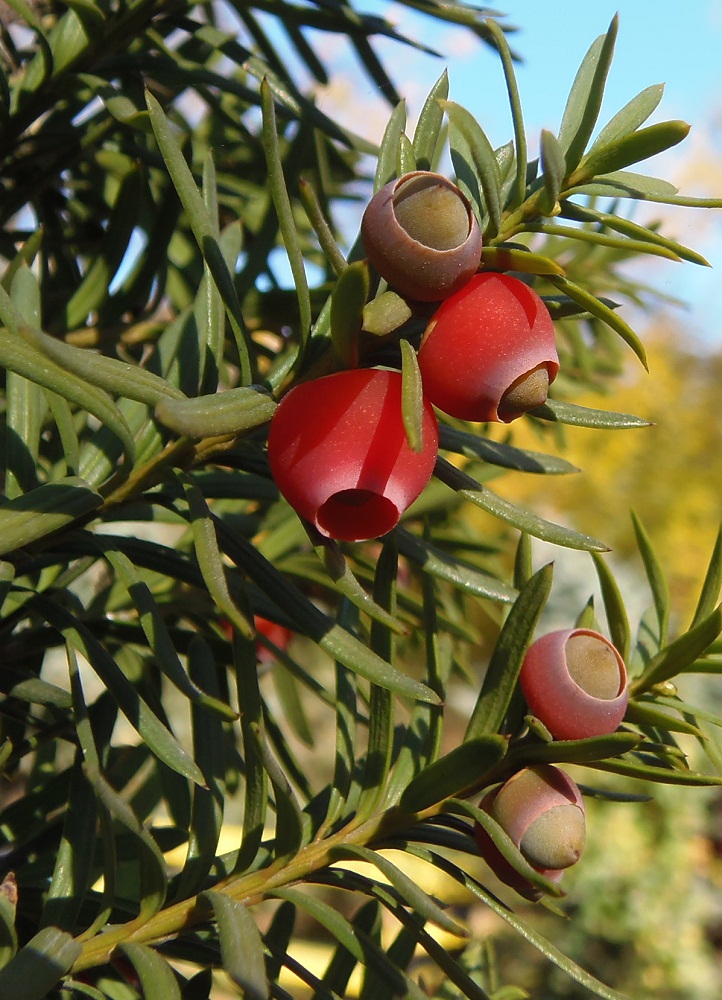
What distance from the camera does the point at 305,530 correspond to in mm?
397

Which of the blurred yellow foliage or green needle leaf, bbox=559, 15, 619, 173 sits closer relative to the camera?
green needle leaf, bbox=559, 15, 619, 173

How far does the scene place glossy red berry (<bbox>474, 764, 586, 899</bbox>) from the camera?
13.5 inches

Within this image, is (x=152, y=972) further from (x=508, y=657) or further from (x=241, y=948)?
(x=508, y=657)

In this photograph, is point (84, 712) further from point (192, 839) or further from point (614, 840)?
point (614, 840)

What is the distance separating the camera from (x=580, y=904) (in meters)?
2.45

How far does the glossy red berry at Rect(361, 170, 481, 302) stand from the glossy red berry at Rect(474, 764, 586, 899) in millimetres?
190

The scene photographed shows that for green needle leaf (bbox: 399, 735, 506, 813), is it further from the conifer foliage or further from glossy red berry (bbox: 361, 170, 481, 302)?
glossy red berry (bbox: 361, 170, 481, 302)

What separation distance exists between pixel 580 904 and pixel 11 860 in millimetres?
2341

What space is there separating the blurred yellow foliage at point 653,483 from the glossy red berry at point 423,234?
22.4ft

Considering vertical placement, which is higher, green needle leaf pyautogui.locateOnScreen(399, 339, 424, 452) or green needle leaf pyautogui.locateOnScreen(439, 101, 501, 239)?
green needle leaf pyautogui.locateOnScreen(439, 101, 501, 239)

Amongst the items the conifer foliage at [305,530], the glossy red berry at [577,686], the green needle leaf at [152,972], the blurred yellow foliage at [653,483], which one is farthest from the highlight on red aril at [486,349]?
the blurred yellow foliage at [653,483]

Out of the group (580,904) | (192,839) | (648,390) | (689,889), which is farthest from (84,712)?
(648,390)

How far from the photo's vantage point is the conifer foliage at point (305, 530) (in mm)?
307

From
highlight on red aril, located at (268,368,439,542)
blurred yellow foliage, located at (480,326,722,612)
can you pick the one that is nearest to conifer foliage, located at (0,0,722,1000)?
highlight on red aril, located at (268,368,439,542)
